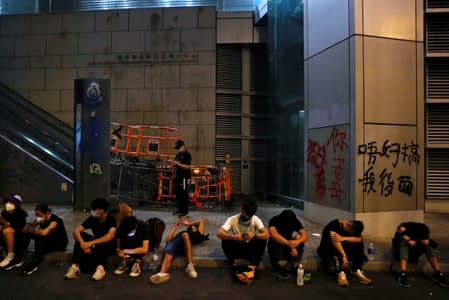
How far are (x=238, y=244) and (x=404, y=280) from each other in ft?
7.59

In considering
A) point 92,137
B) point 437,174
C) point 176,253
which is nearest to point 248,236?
point 176,253

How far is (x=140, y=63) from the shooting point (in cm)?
1402

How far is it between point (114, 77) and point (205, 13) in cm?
397

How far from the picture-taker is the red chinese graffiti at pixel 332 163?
7.82 m

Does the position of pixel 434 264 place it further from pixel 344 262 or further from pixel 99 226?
pixel 99 226

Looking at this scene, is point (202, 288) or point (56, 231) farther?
point (56, 231)

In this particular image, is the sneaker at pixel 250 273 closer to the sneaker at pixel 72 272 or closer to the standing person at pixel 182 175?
the sneaker at pixel 72 272

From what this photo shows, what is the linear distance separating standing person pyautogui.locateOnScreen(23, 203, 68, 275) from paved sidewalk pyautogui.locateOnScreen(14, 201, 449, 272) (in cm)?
23

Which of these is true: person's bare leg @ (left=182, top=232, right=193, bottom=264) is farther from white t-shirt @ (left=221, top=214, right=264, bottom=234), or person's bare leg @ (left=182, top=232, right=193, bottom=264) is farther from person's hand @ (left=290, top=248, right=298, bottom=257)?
person's hand @ (left=290, top=248, right=298, bottom=257)

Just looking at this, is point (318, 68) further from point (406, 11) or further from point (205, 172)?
point (205, 172)

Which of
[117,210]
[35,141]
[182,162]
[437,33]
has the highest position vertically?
[437,33]

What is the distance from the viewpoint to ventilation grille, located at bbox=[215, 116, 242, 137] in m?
14.2

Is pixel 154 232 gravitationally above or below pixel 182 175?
below

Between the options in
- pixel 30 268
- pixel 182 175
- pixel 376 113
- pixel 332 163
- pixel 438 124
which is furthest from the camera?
pixel 438 124
